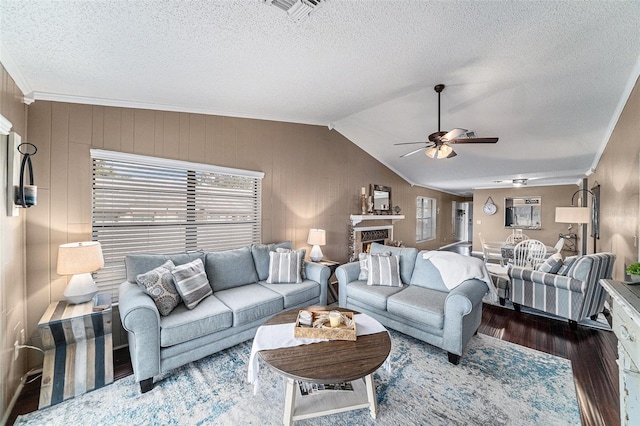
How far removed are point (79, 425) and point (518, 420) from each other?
3.00 meters

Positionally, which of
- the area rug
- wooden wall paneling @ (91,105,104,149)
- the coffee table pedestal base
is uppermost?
wooden wall paneling @ (91,105,104,149)

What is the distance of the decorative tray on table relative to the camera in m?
1.91

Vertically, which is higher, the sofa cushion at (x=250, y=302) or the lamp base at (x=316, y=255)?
the lamp base at (x=316, y=255)

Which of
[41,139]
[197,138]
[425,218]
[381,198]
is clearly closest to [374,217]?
[381,198]

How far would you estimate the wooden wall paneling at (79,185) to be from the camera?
242 cm

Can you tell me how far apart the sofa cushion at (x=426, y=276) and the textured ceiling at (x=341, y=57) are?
2.17 meters

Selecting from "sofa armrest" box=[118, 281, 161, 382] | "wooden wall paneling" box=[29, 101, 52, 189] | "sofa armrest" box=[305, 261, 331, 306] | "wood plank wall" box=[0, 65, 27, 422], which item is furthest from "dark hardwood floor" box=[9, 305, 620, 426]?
"sofa armrest" box=[305, 261, 331, 306]

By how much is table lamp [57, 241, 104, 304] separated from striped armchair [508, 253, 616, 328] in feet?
15.9

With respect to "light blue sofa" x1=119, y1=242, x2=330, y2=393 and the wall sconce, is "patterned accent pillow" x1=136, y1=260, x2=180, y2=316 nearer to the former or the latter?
"light blue sofa" x1=119, y1=242, x2=330, y2=393

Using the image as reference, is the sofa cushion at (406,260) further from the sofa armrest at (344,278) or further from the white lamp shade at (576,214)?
the white lamp shade at (576,214)

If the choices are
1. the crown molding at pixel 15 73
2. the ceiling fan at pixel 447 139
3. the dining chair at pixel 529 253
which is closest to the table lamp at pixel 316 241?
the ceiling fan at pixel 447 139

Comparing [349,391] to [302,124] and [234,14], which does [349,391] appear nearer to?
[234,14]

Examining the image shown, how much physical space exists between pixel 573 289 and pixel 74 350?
5.14 metres

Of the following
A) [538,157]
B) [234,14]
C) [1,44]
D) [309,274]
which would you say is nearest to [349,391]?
[309,274]
